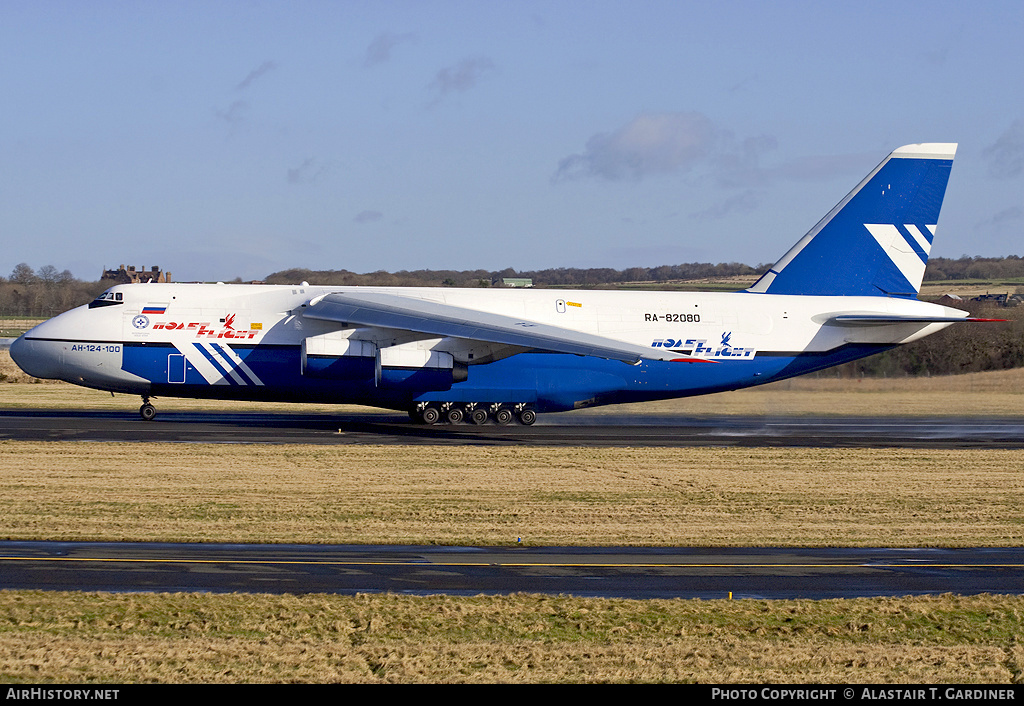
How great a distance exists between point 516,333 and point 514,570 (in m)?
14.9

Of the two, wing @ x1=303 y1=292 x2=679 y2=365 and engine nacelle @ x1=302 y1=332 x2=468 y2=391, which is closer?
wing @ x1=303 y1=292 x2=679 y2=365

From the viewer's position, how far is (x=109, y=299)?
29.4m

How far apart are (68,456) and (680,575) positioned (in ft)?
49.3

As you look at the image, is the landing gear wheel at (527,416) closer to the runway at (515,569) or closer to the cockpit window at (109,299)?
the cockpit window at (109,299)

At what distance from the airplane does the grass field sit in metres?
5.11

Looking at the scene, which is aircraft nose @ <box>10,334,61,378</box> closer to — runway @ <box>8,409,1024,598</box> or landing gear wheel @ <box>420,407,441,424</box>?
landing gear wheel @ <box>420,407,441,424</box>

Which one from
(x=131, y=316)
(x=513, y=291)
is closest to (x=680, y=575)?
(x=513, y=291)

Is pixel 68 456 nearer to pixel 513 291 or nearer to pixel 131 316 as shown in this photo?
pixel 131 316

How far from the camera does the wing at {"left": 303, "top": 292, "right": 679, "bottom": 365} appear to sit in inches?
1019

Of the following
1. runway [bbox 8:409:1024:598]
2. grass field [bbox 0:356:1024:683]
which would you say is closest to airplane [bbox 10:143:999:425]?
grass field [bbox 0:356:1024:683]

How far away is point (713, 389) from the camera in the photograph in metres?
31.4

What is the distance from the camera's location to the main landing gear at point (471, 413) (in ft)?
99.9

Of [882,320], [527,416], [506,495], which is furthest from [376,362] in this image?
[882,320]

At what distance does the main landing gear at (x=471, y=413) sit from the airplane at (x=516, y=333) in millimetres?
43
